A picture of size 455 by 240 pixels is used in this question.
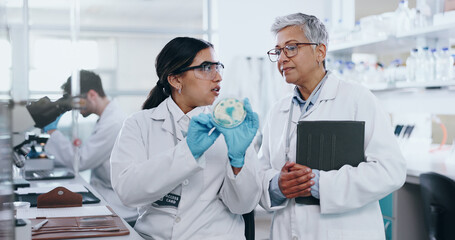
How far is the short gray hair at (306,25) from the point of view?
1.77 m

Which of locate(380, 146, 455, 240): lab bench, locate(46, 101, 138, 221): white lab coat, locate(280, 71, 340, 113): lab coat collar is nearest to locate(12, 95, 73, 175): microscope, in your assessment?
locate(46, 101, 138, 221): white lab coat

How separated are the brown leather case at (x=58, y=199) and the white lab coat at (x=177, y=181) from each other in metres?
0.39

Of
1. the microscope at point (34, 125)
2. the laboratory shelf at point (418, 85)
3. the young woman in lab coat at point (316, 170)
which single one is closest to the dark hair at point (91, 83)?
the microscope at point (34, 125)

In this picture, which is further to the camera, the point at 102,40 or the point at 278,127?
the point at 102,40

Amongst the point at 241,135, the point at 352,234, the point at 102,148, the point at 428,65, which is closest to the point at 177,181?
the point at 241,135

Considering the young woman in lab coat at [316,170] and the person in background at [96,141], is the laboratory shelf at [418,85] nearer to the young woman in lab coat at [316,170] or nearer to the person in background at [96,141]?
the young woman in lab coat at [316,170]

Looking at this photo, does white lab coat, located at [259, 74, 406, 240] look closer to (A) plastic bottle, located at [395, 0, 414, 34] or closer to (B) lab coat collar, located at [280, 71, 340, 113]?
(B) lab coat collar, located at [280, 71, 340, 113]

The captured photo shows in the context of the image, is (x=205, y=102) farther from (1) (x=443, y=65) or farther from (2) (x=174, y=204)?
(1) (x=443, y=65)

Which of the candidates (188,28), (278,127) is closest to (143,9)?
(188,28)

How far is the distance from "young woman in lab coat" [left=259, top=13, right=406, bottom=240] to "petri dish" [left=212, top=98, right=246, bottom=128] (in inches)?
13.9

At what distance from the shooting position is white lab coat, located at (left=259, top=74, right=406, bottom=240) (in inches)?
62.9

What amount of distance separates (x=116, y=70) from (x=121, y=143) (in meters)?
4.12

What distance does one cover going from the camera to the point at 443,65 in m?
3.21

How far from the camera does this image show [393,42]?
12.0 feet
